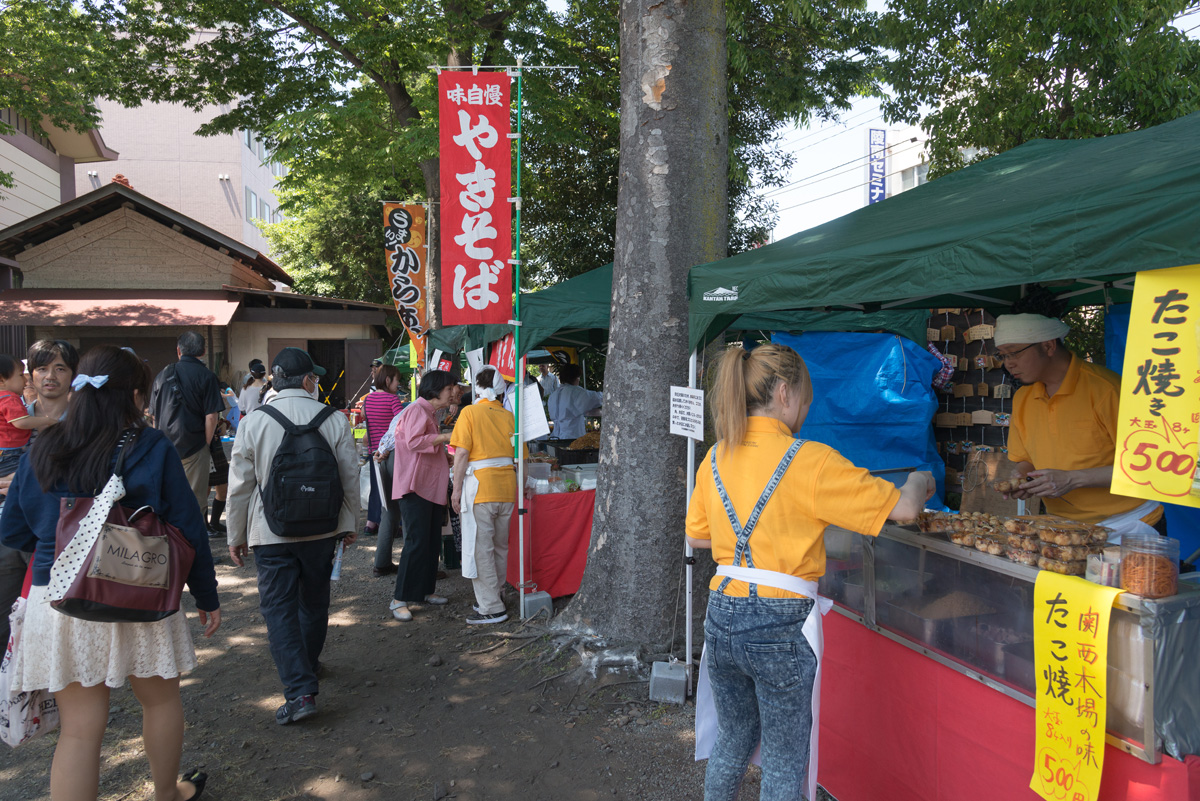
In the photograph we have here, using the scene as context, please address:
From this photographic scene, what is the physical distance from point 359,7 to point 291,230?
17.8 meters

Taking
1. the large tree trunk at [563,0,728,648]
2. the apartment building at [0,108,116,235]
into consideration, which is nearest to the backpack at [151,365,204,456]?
the large tree trunk at [563,0,728,648]

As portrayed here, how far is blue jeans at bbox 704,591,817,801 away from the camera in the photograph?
86.7 inches

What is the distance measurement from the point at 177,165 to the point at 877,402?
33955 millimetres

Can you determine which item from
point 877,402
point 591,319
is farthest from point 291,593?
point 877,402

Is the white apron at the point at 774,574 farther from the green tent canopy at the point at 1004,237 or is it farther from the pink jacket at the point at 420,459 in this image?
the pink jacket at the point at 420,459

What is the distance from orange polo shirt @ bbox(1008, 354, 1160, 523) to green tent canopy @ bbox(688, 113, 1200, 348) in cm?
71

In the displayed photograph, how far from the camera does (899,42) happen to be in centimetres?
937

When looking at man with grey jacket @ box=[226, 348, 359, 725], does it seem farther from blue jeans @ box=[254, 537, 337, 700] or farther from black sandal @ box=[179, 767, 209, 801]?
black sandal @ box=[179, 767, 209, 801]

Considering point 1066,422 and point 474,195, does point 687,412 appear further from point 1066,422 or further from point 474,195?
point 474,195

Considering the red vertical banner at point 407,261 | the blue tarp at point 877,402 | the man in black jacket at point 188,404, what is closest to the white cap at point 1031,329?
the blue tarp at point 877,402

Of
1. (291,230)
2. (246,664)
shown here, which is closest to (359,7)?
Result: (246,664)

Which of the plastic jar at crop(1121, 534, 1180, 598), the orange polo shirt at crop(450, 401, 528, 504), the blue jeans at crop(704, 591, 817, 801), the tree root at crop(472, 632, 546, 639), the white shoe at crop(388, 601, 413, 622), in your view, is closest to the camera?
the plastic jar at crop(1121, 534, 1180, 598)

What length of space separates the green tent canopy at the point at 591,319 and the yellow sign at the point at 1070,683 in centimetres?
385

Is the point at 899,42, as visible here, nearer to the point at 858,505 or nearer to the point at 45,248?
the point at 858,505
